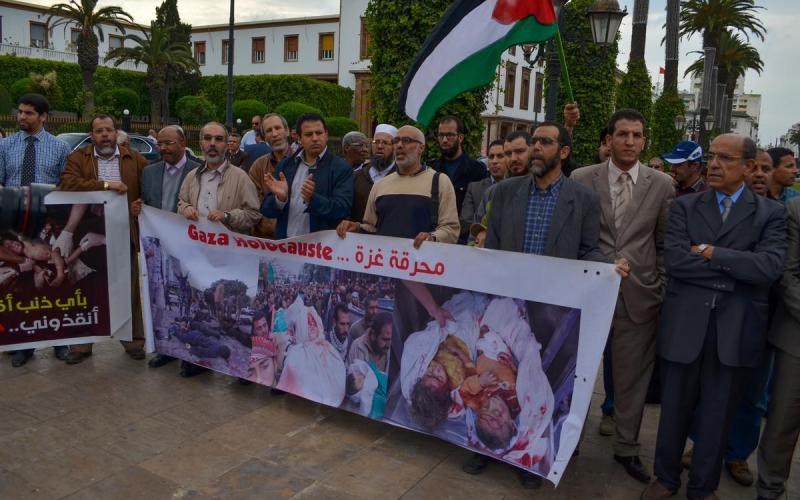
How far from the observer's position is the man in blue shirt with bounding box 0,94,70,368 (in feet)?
17.4

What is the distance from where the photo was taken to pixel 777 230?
3264mm

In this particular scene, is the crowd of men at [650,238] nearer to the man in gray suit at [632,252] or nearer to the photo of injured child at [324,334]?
the man in gray suit at [632,252]

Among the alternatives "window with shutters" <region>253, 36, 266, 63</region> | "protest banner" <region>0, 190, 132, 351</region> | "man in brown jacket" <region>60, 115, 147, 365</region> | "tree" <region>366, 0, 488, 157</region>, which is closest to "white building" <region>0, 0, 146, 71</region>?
"window with shutters" <region>253, 36, 266, 63</region>

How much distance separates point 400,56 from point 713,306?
4.79 m

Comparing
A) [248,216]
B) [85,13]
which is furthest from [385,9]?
[85,13]

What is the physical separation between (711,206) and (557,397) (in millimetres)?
1239

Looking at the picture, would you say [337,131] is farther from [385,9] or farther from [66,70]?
[385,9]

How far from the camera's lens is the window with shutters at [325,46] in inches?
1850

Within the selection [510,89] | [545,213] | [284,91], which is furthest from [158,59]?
[545,213]

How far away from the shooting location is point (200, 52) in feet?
178

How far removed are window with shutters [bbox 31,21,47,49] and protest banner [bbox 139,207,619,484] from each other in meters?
54.7

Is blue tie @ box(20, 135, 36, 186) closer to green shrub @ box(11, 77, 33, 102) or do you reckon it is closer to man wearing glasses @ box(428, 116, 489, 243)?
man wearing glasses @ box(428, 116, 489, 243)

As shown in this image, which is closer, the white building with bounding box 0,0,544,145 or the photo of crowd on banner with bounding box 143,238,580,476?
the photo of crowd on banner with bounding box 143,238,580,476

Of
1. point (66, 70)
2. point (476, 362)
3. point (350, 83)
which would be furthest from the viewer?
point (350, 83)
